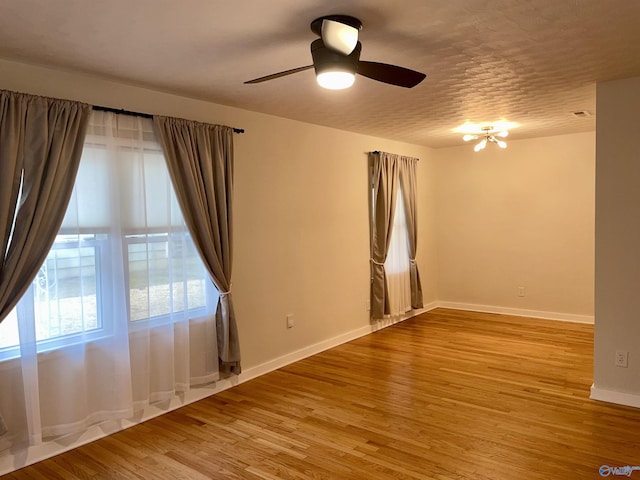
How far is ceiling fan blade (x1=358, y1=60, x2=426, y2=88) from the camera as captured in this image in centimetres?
231

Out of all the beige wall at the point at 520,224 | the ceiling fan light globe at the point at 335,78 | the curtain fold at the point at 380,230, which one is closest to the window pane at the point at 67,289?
the ceiling fan light globe at the point at 335,78

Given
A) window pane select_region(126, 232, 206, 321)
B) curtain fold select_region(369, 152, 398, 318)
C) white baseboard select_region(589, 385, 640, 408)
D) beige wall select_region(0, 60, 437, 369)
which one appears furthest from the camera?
curtain fold select_region(369, 152, 398, 318)

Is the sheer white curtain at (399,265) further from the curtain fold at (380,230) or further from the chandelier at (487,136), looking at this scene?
the chandelier at (487,136)

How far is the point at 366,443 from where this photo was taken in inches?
116

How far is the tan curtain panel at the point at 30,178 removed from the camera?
2.60 metres

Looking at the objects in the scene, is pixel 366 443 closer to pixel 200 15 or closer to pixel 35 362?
pixel 35 362

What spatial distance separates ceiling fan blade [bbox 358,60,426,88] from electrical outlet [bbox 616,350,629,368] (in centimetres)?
262

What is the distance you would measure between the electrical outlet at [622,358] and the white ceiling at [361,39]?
2020 mm

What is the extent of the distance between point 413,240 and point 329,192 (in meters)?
1.75

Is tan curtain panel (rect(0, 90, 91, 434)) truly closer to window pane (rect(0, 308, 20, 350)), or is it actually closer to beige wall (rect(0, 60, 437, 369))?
window pane (rect(0, 308, 20, 350))

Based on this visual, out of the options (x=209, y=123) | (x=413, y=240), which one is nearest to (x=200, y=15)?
(x=209, y=123)

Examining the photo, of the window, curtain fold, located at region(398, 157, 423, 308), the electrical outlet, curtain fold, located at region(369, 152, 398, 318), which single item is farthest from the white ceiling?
curtain fold, located at region(398, 157, 423, 308)

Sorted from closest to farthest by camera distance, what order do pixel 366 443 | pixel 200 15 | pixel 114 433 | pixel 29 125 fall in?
pixel 200 15 → pixel 29 125 → pixel 366 443 → pixel 114 433

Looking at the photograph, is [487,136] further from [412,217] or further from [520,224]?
[520,224]
